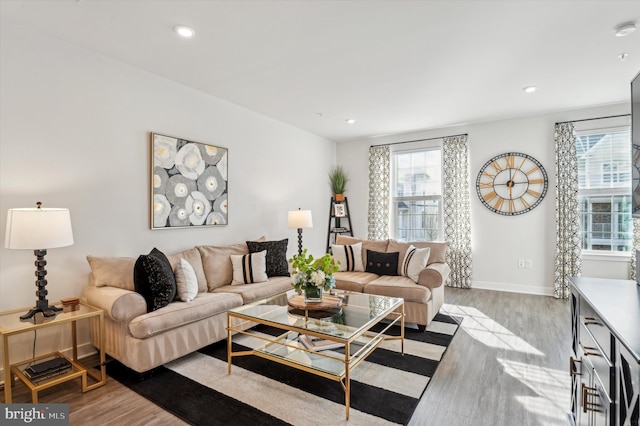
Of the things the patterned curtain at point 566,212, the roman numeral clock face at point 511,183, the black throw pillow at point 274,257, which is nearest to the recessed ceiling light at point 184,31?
the black throw pillow at point 274,257

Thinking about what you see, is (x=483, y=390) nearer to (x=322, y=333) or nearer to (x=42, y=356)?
(x=322, y=333)

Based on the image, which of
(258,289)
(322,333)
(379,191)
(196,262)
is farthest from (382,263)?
(379,191)

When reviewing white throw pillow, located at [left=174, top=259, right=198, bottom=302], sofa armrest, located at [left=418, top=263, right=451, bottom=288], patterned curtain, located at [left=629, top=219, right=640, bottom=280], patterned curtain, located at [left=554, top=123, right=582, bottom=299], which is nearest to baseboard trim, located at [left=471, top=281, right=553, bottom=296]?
patterned curtain, located at [left=554, top=123, right=582, bottom=299]

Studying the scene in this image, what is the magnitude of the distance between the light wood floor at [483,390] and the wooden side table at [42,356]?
128mm

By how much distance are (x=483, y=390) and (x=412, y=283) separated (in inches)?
55.8

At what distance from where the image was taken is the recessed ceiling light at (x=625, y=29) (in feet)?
8.18

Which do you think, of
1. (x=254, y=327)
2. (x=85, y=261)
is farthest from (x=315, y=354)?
(x=85, y=261)

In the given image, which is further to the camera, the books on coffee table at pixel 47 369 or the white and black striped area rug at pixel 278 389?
the books on coffee table at pixel 47 369

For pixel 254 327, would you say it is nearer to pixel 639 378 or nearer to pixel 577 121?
pixel 639 378

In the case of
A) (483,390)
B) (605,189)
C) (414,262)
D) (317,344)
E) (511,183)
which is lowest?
(483,390)

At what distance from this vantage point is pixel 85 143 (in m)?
2.87

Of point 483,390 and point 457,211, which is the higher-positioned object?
point 457,211

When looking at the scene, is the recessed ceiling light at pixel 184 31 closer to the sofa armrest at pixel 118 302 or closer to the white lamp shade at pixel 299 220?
the sofa armrest at pixel 118 302

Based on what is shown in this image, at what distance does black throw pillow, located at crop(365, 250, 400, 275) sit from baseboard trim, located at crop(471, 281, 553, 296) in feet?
7.00
